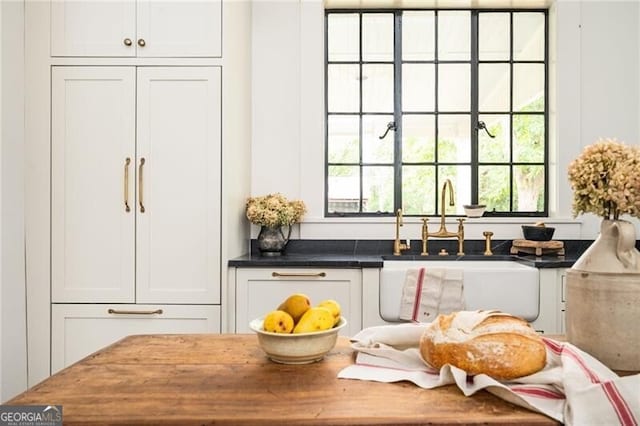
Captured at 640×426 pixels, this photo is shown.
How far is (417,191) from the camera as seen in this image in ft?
11.1

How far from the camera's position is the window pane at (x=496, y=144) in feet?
11.0

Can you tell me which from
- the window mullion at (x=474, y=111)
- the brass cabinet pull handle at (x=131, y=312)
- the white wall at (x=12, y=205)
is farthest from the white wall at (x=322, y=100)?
the white wall at (x=12, y=205)

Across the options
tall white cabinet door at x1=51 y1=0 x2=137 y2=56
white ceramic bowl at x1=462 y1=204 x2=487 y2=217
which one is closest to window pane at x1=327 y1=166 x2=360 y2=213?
white ceramic bowl at x1=462 y1=204 x2=487 y2=217

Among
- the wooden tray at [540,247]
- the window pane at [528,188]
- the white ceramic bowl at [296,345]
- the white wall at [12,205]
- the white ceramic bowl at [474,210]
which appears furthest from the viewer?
the window pane at [528,188]

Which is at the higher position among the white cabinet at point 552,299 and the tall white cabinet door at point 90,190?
the tall white cabinet door at point 90,190

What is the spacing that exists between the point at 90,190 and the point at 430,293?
73.4 inches

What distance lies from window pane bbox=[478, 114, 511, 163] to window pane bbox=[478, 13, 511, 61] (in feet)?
1.38

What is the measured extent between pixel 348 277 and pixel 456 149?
139 cm

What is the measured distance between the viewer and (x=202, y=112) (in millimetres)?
2572

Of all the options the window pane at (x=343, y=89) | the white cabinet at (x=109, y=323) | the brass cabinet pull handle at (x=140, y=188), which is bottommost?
the white cabinet at (x=109, y=323)

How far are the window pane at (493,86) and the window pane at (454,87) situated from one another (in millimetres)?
83

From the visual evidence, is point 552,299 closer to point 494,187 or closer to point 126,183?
point 494,187

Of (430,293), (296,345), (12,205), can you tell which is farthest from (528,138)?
(12,205)

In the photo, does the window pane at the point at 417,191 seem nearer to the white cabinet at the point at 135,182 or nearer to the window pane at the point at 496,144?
the window pane at the point at 496,144
